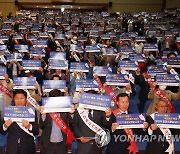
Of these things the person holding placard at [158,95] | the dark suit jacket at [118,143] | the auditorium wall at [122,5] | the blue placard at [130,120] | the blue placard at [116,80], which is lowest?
the dark suit jacket at [118,143]

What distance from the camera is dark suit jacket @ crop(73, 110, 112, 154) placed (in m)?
4.71

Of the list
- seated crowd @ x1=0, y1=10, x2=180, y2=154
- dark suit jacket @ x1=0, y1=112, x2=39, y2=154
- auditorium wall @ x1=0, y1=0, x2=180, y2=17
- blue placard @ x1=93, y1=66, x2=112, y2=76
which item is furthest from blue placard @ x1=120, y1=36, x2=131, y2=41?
auditorium wall @ x1=0, y1=0, x2=180, y2=17

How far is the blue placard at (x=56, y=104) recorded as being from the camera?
15.0 ft

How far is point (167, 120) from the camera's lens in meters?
4.46

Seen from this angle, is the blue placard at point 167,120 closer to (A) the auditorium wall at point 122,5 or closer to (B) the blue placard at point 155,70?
(B) the blue placard at point 155,70

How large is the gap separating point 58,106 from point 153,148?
4.57 ft

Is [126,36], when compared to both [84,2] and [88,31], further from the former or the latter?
[84,2]

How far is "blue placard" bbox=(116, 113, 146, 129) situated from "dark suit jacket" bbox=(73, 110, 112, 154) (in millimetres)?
204

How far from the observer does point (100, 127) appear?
473 cm

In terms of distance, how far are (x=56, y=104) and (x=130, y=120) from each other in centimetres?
101

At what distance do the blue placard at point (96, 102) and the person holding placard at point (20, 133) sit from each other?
75 centimetres

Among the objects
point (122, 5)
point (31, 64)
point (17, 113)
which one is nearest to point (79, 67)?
point (31, 64)

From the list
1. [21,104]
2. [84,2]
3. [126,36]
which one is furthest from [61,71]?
[84,2]

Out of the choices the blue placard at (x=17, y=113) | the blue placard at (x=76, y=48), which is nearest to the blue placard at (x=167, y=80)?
the blue placard at (x=17, y=113)
